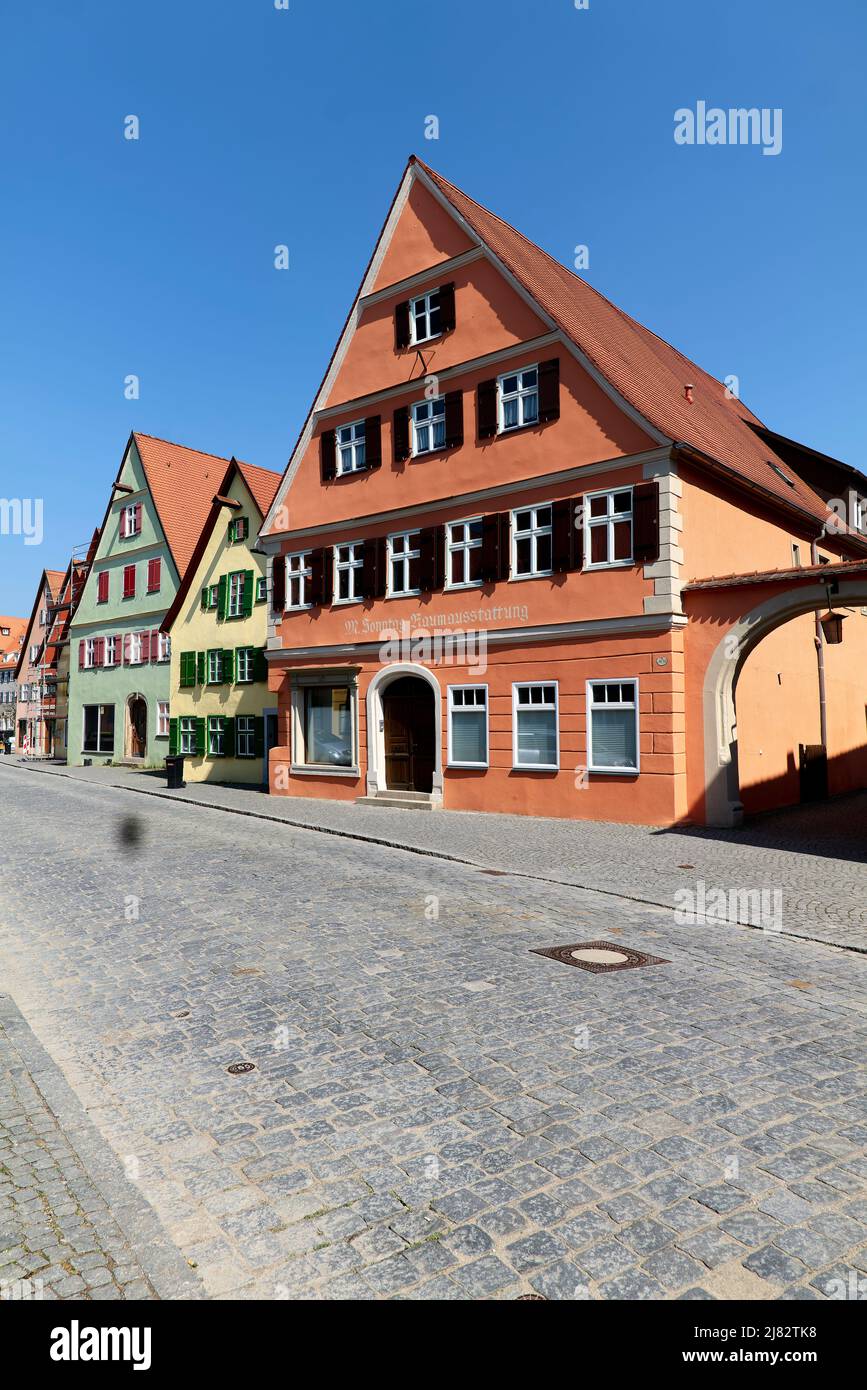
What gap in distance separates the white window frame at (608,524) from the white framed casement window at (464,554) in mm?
2822

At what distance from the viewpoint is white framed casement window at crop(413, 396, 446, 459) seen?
2114 centimetres

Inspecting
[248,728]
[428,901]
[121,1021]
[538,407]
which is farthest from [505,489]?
[121,1021]

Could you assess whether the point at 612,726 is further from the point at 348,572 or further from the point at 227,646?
the point at 227,646

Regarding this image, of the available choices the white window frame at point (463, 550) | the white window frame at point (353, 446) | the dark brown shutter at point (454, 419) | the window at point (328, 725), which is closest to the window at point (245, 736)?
the window at point (328, 725)

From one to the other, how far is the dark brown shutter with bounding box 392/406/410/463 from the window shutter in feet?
13.1

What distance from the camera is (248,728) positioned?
95.9 ft

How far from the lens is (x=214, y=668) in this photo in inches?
1203

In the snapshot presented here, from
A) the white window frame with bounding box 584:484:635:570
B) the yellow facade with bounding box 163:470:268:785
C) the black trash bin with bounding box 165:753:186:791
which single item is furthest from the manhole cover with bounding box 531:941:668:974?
the yellow facade with bounding box 163:470:268:785

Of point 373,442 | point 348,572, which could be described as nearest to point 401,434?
point 373,442

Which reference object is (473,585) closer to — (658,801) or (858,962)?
(658,801)

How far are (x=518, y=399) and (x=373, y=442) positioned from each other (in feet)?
14.5

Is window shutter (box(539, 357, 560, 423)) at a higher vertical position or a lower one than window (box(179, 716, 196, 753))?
higher

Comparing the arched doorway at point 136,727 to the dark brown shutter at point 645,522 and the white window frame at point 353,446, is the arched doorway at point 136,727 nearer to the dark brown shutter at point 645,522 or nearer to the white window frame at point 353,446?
the white window frame at point 353,446

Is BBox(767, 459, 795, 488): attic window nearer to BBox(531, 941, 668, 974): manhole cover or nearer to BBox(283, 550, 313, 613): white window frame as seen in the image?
BBox(283, 550, 313, 613): white window frame
